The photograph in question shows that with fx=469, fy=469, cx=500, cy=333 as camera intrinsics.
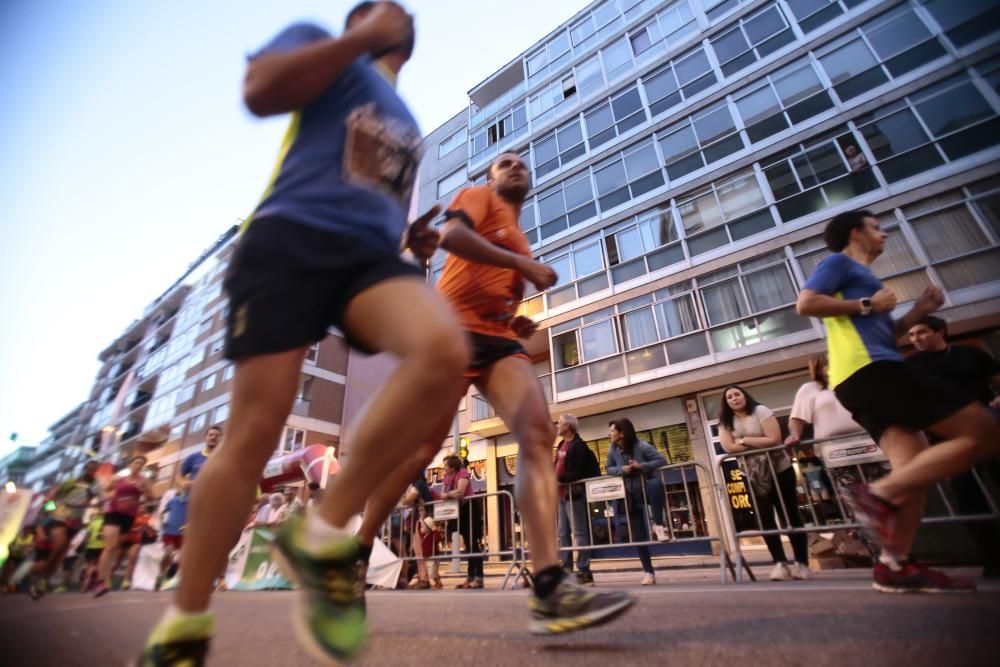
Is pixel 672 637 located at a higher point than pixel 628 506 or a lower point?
lower

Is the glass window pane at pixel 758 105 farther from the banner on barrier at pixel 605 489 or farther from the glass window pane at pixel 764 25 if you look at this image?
the banner on barrier at pixel 605 489

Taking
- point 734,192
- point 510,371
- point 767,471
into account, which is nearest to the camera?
point 510,371

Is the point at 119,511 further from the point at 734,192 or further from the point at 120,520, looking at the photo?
the point at 734,192

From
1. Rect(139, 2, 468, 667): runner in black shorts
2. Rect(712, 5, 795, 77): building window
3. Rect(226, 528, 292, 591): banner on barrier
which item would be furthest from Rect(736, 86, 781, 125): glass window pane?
Rect(226, 528, 292, 591): banner on barrier

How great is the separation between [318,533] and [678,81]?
63.5 feet

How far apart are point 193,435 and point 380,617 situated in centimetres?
3018

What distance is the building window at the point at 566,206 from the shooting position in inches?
682

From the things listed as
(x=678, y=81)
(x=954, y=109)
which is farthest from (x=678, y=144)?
(x=954, y=109)

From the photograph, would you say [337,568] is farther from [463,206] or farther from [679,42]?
[679,42]

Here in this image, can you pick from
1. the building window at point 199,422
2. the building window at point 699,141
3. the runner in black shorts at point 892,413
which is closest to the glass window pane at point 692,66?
the building window at point 699,141

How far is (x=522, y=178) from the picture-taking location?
7.63 ft

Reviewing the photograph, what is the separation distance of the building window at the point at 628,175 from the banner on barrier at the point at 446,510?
13.1m

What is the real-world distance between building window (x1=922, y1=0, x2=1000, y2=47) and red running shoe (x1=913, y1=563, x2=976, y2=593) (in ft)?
50.6

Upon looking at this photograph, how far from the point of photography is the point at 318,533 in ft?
3.26
